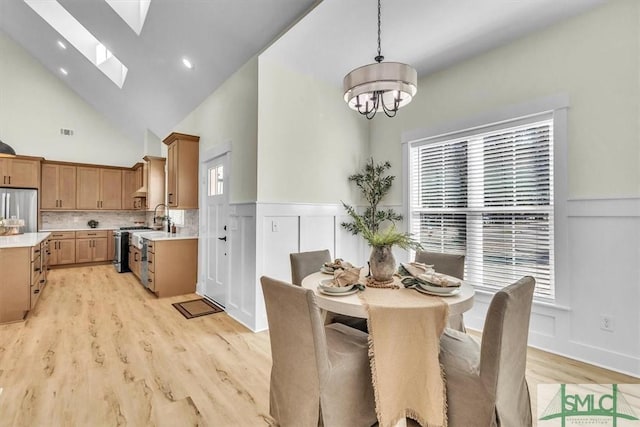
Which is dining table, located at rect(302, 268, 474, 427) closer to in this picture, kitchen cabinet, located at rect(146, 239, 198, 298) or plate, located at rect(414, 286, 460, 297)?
plate, located at rect(414, 286, 460, 297)

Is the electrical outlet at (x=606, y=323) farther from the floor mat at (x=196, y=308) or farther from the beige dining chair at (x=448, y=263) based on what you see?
the floor mat at (x=196, y=308)

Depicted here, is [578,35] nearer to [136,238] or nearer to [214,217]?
[214,217]

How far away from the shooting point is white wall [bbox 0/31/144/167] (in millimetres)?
6309

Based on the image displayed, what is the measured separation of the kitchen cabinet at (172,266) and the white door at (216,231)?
14.7 inches

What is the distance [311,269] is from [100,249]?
21.4 feet

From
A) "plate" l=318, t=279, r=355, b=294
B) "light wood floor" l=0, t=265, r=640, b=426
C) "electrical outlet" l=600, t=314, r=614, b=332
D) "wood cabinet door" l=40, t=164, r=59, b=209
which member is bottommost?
"light wood floor" l=0, t=265, r=640, b=426

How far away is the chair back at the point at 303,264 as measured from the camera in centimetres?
248

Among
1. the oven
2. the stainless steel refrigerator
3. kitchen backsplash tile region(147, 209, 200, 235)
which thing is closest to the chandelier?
kitchen backsplash tile region(147, 209, 200, 235)

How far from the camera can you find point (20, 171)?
5.80 meters

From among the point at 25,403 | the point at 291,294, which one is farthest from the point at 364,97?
the point at 25,403

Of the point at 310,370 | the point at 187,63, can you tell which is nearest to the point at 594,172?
the point at 310,370

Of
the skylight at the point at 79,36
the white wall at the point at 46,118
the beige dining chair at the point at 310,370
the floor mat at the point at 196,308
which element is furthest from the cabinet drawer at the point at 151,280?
the white wall at the point at 46,118

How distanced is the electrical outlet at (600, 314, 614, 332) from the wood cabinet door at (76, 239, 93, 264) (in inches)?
336

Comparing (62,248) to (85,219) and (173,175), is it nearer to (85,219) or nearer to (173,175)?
(85,219)
